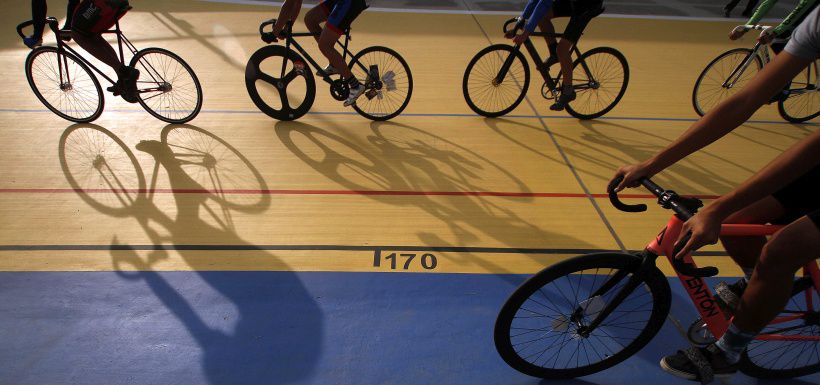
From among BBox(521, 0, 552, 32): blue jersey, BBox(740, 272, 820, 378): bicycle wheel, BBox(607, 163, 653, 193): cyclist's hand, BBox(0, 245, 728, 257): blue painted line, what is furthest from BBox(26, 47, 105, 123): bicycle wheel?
BBox(740, 272, 820, 378): bicycle wheel

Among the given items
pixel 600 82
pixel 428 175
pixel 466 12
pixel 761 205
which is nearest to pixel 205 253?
pixel 428 175

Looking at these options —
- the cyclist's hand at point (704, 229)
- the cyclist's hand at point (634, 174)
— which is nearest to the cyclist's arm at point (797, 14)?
the cyclist's hand at point (634, 174)

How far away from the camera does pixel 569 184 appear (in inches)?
134

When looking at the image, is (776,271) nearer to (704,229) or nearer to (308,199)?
(704,229)

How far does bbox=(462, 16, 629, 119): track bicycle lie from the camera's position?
4.19m

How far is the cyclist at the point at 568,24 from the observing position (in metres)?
3.56

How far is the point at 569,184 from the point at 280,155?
2196mm

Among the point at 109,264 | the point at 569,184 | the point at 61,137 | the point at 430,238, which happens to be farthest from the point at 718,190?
the point at 61,137

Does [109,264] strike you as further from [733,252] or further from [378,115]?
[733,252]

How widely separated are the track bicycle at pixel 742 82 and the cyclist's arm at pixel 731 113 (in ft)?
10.3

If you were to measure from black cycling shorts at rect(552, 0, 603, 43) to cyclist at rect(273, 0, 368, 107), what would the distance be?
1569mm

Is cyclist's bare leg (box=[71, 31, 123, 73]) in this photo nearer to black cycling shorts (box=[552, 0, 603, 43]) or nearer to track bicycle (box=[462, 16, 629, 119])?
track bicycle (box=[462, 16, 629, 119])

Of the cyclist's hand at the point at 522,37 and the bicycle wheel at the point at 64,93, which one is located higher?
the cyclist's hand at the point at 522,37

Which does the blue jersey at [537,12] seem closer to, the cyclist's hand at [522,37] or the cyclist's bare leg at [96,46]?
the cyclist's hand at [522,37]
